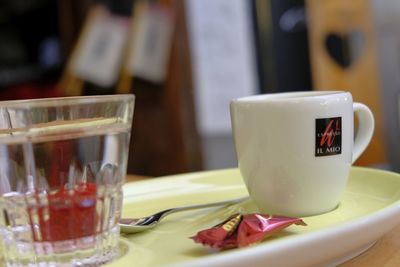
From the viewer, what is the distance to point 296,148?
0.51m

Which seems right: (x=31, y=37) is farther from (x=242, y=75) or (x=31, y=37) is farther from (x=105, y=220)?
(x=105, y=220)

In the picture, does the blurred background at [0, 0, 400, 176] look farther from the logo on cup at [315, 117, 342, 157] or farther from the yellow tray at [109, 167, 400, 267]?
the logo on cup at [315, 117, 342, 157]

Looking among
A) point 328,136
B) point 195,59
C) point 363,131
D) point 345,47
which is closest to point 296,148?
point 328,136

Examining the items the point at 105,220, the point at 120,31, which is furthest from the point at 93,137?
the point at 120,31

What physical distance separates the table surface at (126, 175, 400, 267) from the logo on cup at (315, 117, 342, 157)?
9 centimetres

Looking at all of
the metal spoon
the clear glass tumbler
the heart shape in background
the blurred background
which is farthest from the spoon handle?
the heart shape in background

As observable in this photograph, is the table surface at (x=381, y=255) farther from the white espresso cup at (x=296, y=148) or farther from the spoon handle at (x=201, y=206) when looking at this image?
the spoon handle at (x=201, y=206)

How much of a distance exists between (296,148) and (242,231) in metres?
0.12

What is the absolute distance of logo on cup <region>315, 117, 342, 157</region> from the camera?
51 cm

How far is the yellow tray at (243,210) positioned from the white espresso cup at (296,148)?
0.09 ft

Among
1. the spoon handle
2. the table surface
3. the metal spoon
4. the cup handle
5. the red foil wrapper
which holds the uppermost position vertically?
the cup handle

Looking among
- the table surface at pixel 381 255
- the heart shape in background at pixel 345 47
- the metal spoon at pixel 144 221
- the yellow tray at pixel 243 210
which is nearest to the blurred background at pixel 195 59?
the heart shape in background at pixel 345 47

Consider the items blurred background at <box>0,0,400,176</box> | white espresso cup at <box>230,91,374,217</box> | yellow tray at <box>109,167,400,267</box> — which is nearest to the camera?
yellow tray at <box>109,167,400,267</box>

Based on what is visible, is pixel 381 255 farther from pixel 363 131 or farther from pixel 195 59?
pixel 195 59
